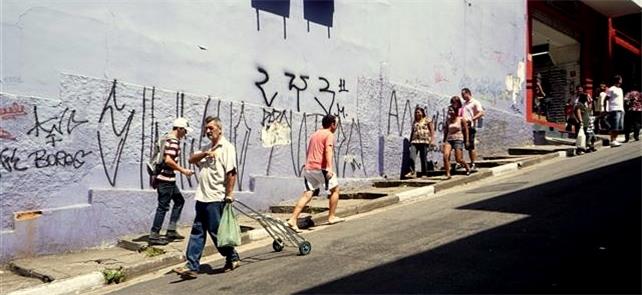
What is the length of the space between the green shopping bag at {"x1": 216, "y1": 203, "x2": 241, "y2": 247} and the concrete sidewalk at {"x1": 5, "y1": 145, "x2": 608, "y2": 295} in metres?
1.31

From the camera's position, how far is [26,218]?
711 cm

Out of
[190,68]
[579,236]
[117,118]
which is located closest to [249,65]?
[190,68]

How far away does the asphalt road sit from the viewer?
4.89 meters

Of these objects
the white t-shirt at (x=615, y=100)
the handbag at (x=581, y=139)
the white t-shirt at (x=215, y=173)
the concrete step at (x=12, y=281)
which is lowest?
the concrete step at (x=12, y=281)

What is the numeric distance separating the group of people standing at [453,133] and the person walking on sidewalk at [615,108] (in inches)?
151

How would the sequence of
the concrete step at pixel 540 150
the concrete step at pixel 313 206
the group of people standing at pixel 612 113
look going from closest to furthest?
the concrete step at pixel 313 206, the group of people standing at pixel 612 113, the concrete step at pixel 540 150

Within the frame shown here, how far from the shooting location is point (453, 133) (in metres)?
11.4

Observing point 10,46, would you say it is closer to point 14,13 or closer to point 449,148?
point 14,13

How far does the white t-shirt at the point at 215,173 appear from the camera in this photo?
6.20 meters

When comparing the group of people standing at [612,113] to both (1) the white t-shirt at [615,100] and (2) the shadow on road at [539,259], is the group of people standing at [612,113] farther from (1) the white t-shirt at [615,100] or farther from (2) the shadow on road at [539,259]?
(2) the shadow on road at [539,259]

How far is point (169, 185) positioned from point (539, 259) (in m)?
4.50

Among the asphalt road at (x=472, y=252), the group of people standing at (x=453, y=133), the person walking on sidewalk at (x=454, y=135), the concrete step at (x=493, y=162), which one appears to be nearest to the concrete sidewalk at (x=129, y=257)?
the asphalt road at (x=472, y=252)

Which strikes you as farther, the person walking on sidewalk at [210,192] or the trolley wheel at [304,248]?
the trolley wheel at [304,248]

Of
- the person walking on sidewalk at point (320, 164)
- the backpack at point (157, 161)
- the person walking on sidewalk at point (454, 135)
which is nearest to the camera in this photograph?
the backpack at point (157, 161)
